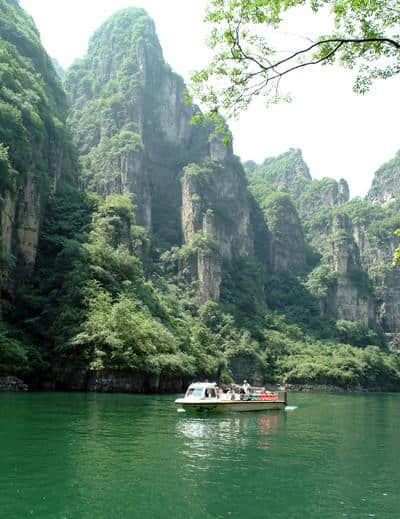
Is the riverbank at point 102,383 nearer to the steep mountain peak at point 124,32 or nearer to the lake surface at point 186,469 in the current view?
the lake surface at point 186,469

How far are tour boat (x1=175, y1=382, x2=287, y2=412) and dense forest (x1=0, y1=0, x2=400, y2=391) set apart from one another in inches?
605

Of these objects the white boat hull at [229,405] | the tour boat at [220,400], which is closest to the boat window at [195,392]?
the tour boat at [220,400]

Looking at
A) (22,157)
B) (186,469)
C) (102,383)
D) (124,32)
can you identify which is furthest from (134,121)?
(186,469)

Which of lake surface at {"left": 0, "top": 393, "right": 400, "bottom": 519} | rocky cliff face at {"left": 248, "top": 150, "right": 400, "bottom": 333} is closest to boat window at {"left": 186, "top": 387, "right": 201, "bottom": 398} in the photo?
lake surface at {"left": 0, "top": 393, "right": 400, "bottom": 519}

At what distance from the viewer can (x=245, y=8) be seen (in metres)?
11.4

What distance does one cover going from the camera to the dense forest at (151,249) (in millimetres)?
52625

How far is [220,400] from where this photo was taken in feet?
111

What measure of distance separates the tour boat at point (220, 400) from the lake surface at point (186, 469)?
549 cm

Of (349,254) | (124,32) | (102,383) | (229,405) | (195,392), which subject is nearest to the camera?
(229,405)

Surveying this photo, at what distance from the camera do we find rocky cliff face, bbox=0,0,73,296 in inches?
2153

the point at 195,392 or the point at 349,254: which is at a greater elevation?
the point at 349,254

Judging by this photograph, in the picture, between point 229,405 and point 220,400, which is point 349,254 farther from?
point 220,400

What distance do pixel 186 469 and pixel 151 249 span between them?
10153 centimetres

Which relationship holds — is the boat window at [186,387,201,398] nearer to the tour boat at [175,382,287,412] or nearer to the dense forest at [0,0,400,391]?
the tour boat at [175,382,287,412]
